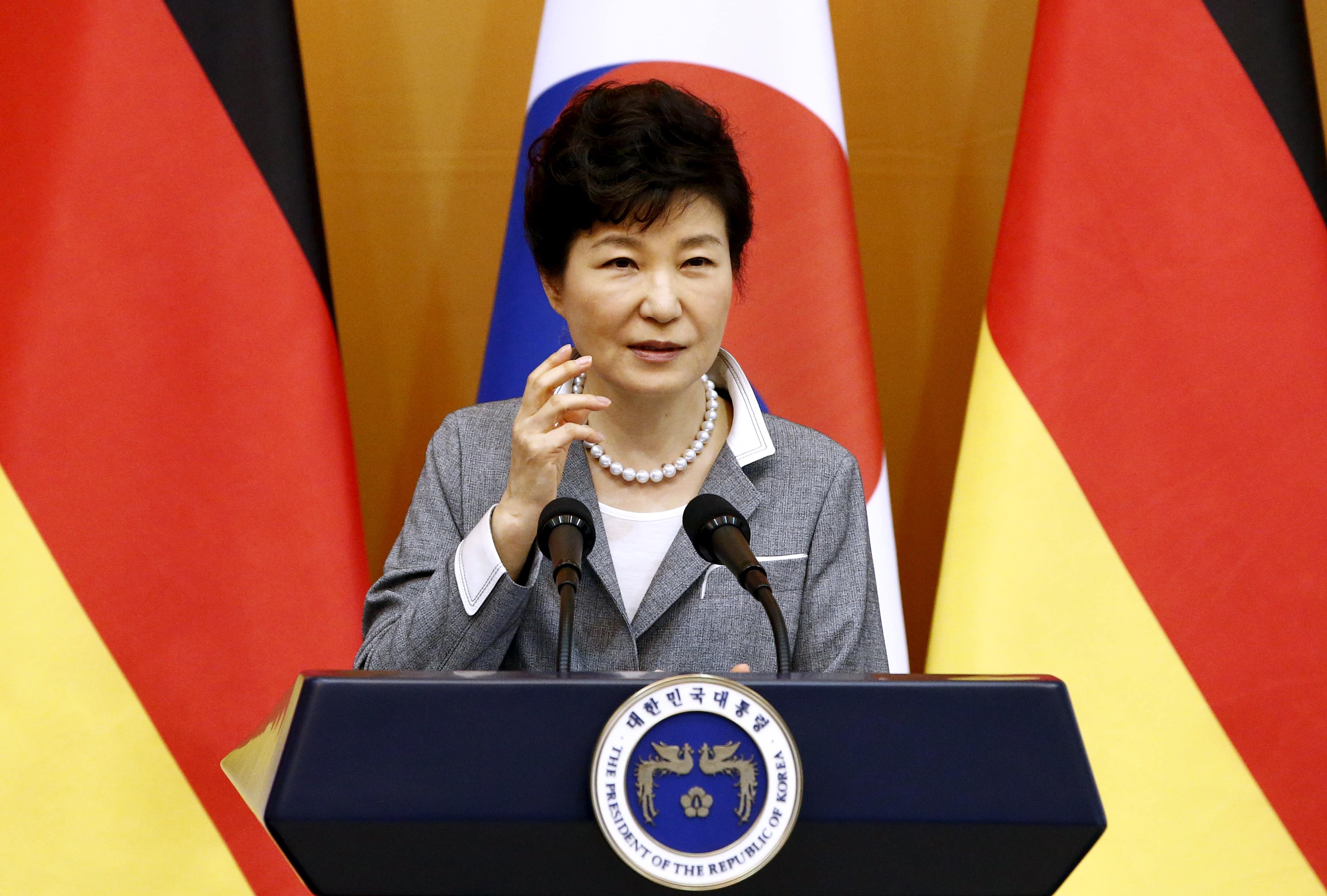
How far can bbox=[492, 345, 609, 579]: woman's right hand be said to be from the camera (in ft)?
3.30

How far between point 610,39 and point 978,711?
155 centimetres

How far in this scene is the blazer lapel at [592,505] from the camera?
1.24 m

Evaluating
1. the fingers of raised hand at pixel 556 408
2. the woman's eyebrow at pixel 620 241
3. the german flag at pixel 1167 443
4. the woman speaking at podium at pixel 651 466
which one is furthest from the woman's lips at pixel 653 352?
the german flag at pixel 1167 443

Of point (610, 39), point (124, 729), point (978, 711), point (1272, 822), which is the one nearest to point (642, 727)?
point (978, 711)

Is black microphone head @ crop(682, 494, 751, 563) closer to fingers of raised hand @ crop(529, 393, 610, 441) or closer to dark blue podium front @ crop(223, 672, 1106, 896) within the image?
fingers of raised hand @ crop(529, 393, 610, 441)

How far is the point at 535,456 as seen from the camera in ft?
3.30

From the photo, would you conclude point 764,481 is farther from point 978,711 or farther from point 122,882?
point 122,882

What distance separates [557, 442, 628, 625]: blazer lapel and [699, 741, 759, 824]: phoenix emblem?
0.59 metres

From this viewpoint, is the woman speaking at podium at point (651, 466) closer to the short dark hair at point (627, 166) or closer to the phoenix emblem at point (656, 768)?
the short dark hair at point (627, 166)

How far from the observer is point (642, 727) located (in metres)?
0.65

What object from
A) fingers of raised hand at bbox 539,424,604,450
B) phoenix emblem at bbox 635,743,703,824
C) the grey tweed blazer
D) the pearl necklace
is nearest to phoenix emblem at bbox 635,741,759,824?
phoenix emblem at bbox 635,743,703,824

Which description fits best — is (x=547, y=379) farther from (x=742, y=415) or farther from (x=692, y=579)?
(x=742, y=415)

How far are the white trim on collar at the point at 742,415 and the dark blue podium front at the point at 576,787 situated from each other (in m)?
0.70

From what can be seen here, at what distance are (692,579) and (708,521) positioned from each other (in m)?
0.35
